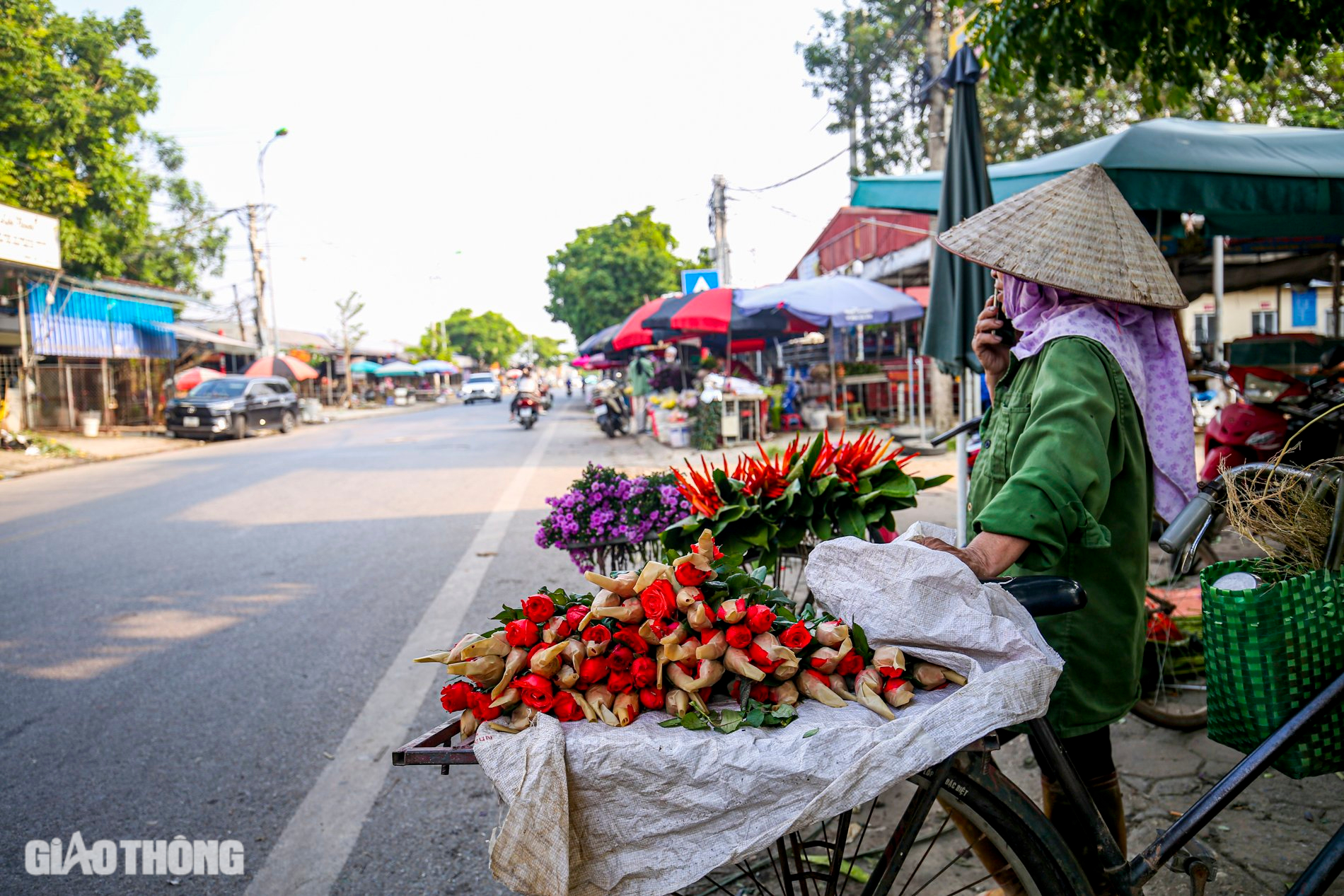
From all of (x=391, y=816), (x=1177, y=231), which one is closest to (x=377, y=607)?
(x=391, y=816)

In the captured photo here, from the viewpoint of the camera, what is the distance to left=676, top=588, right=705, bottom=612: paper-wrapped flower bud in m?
1.60

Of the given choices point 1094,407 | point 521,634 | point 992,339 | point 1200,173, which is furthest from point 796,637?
point 1200,173

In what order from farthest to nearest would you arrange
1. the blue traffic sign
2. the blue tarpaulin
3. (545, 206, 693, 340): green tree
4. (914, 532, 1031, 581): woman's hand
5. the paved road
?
(545, 206, 693, 340): green tree < the blue tarpaulin < the blue traffic sign < the paved road < (914, 532, 1031, 581): woman's hand

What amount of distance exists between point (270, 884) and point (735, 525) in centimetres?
179

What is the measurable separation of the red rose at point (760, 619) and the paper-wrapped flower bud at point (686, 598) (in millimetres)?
102

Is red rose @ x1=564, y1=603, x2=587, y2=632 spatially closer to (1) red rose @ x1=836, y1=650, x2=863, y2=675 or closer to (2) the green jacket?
(1) red rose @ x1=836, y1=650, x2=863, y2=675

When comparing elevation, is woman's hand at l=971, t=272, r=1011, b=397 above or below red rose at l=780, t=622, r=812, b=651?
above

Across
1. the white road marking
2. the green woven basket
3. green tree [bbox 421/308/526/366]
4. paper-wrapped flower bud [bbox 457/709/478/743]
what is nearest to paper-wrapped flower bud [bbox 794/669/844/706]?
paper-wrapped flower bud [bbox 457/709/478/743]

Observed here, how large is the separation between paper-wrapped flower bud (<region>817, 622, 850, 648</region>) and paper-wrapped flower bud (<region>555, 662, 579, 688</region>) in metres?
0.46

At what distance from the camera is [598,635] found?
5.10 ft

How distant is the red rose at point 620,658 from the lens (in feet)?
5.08

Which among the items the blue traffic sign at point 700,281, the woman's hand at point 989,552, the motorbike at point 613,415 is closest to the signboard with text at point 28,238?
the motorbike at point 613,415

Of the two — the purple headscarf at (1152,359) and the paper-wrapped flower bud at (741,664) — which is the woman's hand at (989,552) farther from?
the purple headscarf at (1152,359)

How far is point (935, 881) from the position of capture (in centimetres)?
248
